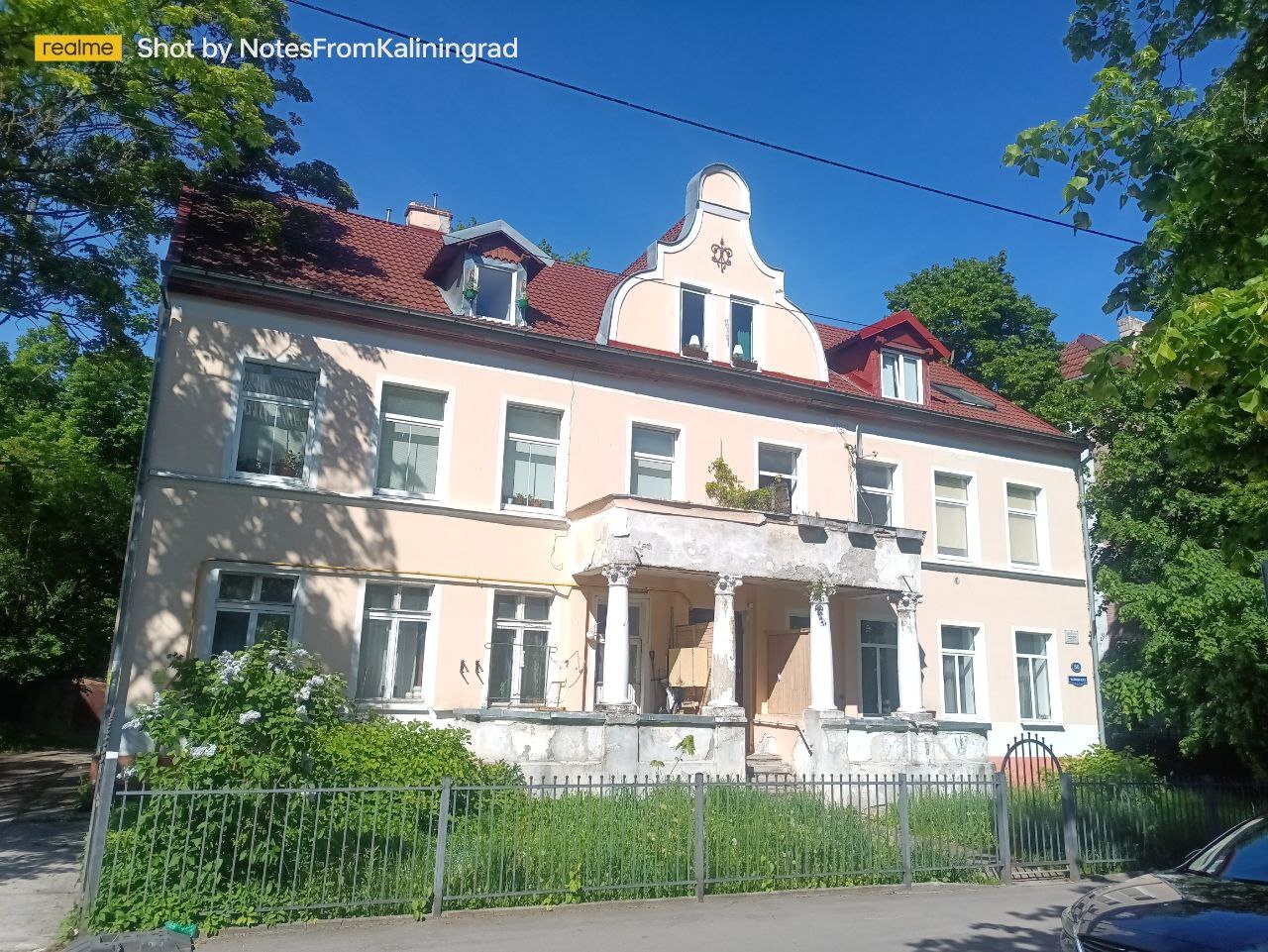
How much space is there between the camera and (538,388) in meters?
17.0

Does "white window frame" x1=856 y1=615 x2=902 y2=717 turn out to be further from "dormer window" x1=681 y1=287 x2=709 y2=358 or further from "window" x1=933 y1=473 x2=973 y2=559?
"dormer window" x1=681 y1=287 x2=709 y2=358

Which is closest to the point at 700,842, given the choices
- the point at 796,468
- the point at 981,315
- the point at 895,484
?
the point at 796,468

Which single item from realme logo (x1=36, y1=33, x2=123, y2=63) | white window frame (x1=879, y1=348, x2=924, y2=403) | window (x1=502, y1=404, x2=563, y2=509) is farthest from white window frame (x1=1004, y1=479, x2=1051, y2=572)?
realme logo (x1=36, y1=33, x2=123, y2=63)

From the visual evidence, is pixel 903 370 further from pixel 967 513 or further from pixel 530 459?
pixel 530 459

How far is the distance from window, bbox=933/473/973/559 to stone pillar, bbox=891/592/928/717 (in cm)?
352

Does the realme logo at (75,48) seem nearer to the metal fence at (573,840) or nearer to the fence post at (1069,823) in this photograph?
the metal fence at (573,840)

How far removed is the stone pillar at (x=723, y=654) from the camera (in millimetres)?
15086

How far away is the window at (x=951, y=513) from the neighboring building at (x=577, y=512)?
0.20 feet

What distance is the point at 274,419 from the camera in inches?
600

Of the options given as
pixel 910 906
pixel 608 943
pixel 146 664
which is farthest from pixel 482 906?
pixel 146 664

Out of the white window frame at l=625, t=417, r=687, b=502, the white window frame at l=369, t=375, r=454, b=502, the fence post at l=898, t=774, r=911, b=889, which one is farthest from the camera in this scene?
the white window frame at l=625, t=417, r=687, b=502

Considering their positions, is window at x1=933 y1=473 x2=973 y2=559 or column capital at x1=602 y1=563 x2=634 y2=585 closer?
column capital at x1=602 y1=563 x2=634 y2=585

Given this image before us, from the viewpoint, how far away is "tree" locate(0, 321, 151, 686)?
21953 mm

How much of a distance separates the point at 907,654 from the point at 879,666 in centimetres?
205
